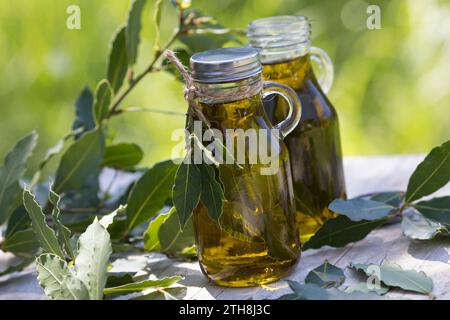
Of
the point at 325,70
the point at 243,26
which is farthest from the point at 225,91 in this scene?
the point at 243,26

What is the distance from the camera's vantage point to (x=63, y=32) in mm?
2803

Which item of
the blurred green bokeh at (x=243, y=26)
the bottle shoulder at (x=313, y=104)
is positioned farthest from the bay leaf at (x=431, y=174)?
the blurred green bokeh at (x=243, y=26)

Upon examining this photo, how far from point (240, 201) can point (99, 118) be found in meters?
0.44

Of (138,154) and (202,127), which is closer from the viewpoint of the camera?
(202,127)

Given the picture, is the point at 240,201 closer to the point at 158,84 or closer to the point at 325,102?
the point at 325,102

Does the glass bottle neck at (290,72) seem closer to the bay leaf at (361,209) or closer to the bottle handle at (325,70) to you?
the bottle handle at (325,70)

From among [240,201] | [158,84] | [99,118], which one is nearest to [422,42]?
[158,84]

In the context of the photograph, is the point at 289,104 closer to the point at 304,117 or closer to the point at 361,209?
the point at 304,117

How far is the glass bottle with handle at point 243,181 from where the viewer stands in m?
1.03

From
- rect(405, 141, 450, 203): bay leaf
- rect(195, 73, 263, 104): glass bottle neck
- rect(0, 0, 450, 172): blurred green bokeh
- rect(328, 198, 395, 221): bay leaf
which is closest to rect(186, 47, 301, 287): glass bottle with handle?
rect(195, 73, 263, 104): glass bottle neck

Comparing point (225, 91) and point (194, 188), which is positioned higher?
point (225, 91)

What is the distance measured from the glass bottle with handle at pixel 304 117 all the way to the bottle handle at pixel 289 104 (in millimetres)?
72

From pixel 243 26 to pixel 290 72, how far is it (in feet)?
4.90

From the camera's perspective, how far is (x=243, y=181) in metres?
1.05
